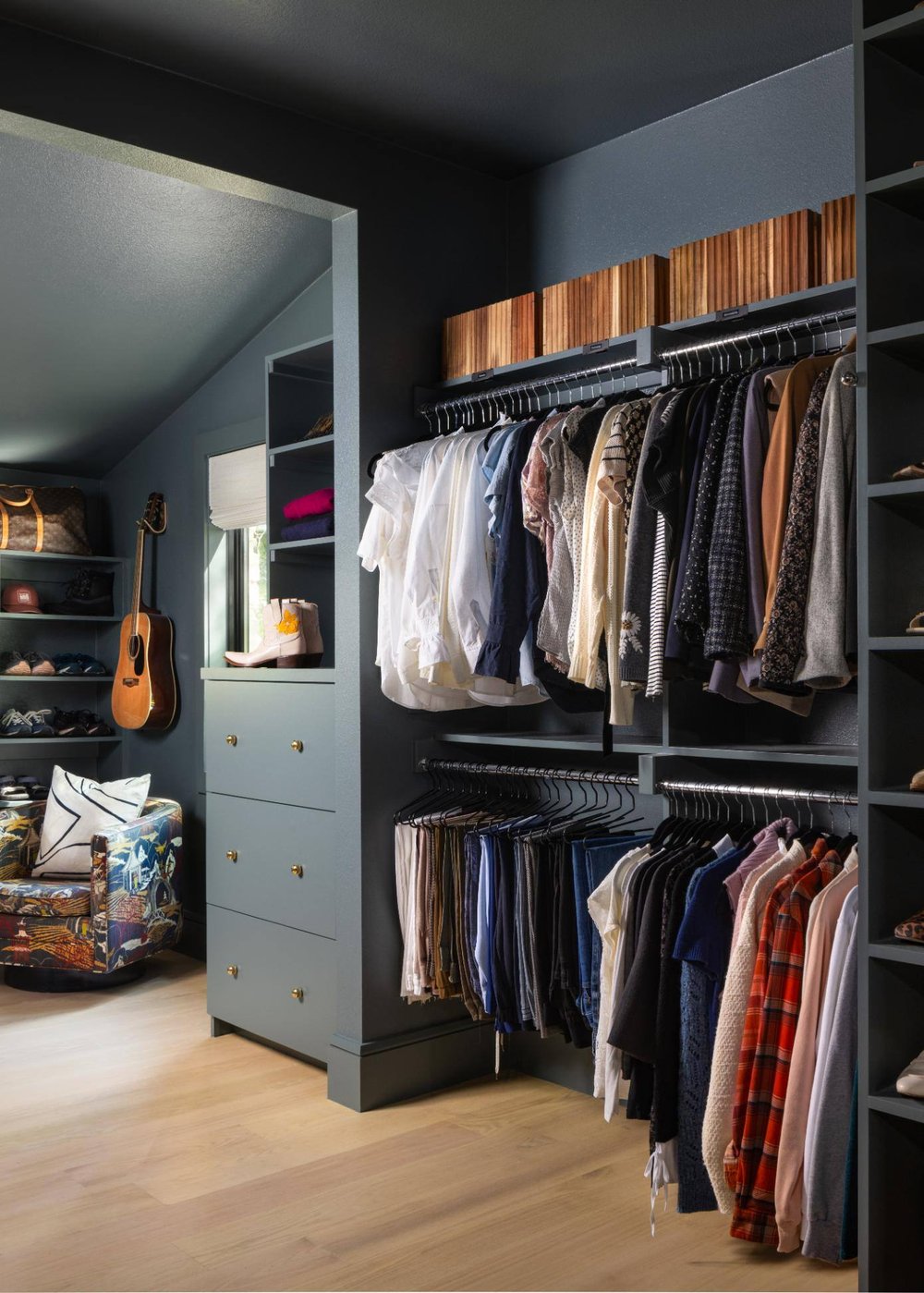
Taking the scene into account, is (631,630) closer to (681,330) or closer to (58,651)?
(681,330)

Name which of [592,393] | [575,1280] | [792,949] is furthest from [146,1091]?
[592,393]

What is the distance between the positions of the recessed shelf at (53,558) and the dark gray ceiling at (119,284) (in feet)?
1.61

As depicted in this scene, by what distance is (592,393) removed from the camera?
345cm

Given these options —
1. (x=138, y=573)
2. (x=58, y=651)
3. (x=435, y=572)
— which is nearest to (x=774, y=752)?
(x=435, y=572)

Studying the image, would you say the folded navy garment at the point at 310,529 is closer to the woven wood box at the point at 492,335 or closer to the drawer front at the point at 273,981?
the woven wood box at the point at 492,335

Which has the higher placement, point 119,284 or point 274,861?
point 119,284

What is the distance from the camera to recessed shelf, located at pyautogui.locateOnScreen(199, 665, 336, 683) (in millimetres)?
3553

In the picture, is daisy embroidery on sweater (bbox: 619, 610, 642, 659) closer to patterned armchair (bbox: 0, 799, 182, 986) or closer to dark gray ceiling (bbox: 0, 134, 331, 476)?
dark gray ceiling (bbox: 0, 134, 331, 476)

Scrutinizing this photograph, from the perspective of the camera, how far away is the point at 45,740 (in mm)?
5480

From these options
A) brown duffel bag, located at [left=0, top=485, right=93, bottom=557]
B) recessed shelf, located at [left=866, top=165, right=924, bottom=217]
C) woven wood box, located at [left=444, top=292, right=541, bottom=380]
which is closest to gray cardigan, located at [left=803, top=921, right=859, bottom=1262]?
recessed shelf, located at [left=866, top=165, right=924, bottom=217]

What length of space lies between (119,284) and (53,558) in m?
1.71

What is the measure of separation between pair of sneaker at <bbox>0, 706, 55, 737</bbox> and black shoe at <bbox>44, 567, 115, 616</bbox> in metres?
0.48

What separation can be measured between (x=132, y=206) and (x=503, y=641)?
A: 2130 millimetres

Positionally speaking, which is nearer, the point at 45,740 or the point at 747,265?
the point at 747,265
